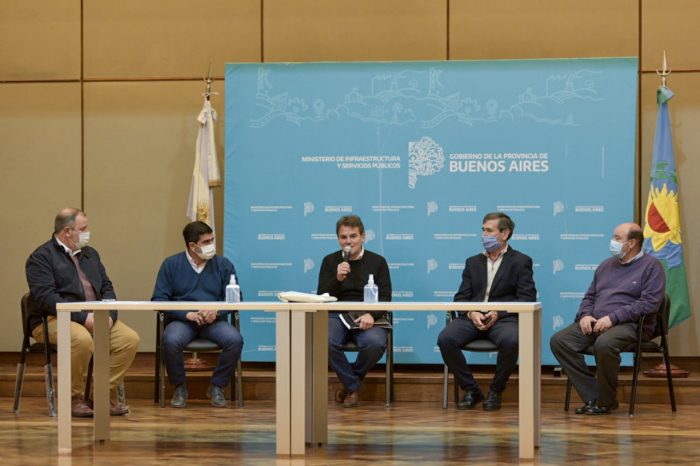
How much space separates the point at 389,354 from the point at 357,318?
0.32 metres

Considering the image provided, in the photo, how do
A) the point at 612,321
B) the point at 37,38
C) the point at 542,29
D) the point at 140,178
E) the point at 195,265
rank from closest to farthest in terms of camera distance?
the point at 612,321 < the point at 195,265 < the point at 542,29 < the point at 140,178 < the point at 37,38

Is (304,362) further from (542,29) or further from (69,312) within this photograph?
(542,29)

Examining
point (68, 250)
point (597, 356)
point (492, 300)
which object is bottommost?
point (597, 356)

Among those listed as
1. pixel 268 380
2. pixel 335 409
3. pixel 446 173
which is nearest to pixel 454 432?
pixel 335 409

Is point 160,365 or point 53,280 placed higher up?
point 53,280

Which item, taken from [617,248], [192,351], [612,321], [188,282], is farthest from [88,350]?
[617,248]

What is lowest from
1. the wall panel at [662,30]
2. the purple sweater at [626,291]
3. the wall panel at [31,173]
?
the purple sweater at [626,291]

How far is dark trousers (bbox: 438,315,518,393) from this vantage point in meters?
5.39

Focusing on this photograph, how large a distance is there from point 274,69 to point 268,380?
2.22m

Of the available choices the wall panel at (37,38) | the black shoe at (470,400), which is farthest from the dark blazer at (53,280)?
the wall panel at (37,38)

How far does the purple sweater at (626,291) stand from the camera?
17.4 feet

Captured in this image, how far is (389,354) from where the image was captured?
5695 mm

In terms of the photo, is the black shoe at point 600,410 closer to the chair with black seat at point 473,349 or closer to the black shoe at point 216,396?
the chair with black seat at point 473,349

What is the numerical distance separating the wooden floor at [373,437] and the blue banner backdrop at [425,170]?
3.20 feet
